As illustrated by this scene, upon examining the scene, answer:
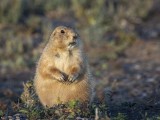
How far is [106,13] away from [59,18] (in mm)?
1106

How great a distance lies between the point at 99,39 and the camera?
42.9ft

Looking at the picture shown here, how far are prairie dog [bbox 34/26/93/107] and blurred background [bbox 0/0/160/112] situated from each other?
2.69 m

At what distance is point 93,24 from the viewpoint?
13492mm

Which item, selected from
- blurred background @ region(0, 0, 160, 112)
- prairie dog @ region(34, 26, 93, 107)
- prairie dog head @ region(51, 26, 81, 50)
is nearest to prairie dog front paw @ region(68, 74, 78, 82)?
prairie dog @ region(34, 26, 93, 107)

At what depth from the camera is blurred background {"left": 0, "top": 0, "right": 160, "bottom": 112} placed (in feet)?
35.3

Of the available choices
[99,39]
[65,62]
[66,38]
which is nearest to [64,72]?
[65,62]

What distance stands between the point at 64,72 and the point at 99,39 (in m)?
6.51

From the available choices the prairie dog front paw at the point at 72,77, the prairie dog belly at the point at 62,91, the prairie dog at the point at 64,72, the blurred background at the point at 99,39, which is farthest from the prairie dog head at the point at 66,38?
the blurred background at the point at 99,39

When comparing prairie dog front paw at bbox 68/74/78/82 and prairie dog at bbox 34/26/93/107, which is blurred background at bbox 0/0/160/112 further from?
prairie dog front paw at bbox 68/74/78/82

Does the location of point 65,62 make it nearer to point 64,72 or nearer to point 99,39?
point 64,72

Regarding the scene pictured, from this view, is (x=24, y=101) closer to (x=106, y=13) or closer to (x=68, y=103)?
(x=68, y=103)

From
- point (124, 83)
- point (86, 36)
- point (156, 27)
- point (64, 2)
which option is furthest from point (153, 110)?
point (64, 2)

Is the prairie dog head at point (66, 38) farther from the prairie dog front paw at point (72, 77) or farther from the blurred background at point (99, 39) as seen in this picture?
the blurred background at point (99, 39)

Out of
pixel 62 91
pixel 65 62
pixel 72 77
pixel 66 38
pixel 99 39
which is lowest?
pixel 62 91
